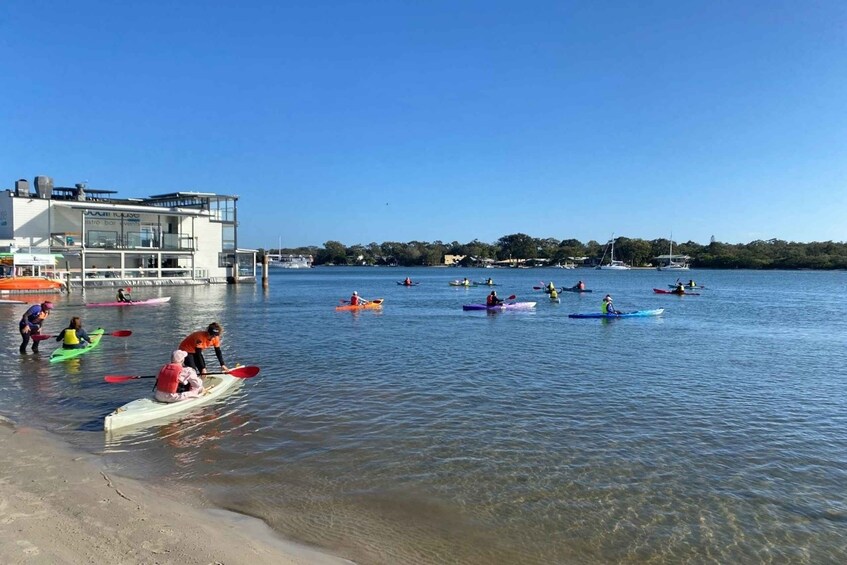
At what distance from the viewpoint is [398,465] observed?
9.32 m

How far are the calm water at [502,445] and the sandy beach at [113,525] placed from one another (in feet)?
1.70

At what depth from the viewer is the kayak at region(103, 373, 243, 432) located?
10.8 m

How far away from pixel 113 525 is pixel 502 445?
20.7 feet

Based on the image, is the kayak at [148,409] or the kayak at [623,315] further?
the kayak at [623,315]

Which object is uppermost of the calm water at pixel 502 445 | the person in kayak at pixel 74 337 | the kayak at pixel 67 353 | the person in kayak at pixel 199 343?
the person in kayak at pixel 199 343

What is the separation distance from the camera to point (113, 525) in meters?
6.57

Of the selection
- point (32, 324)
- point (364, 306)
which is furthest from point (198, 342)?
point (364, 306)

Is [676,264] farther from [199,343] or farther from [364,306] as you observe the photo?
[199,343]

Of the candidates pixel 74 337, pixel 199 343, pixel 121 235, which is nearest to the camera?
pixel 199 343

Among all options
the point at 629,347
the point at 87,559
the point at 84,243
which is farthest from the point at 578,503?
the point at 84,243

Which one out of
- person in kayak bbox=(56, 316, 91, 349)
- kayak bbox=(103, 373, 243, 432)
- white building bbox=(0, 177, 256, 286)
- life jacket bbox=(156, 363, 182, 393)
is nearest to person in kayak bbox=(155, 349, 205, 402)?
life jacket bbox=(156, 363, 182, 393)

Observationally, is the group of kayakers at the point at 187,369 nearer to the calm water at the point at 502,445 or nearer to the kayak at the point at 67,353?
the calm water at the point at 502,445

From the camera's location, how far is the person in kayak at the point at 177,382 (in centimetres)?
1176

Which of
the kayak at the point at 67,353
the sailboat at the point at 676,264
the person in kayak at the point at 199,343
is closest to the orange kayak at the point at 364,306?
the kayak at the point at 67,353
